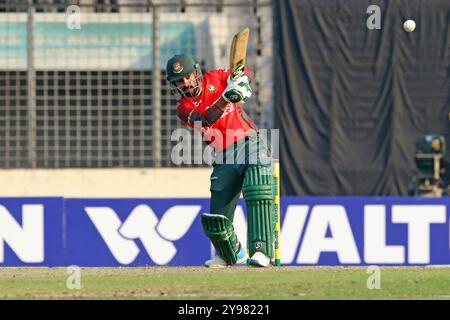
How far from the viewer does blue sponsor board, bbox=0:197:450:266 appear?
14.4 metres

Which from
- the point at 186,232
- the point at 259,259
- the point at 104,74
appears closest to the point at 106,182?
the point at 104,74

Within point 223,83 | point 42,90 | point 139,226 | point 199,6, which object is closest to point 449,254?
point 139,226

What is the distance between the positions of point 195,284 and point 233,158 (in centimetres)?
143

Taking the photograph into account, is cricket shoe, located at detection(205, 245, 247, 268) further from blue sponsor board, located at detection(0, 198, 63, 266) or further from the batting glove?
blue sponsor board, located at detection(0, 198, 63, 266)

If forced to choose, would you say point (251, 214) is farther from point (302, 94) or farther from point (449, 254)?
point (302, 94)

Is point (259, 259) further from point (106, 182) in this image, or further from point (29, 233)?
point (106, 182)

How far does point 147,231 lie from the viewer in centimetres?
1445

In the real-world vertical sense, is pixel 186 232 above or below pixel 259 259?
below

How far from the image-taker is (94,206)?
14.5 meters

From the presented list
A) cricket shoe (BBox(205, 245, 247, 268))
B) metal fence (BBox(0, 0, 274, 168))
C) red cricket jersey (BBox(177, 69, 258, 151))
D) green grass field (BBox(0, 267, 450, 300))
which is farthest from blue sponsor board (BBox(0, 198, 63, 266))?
metal fence (BBox(0, 0, 274, 168))

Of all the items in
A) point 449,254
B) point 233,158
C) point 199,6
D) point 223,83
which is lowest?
point 449,254

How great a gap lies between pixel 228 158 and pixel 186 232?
3.33m

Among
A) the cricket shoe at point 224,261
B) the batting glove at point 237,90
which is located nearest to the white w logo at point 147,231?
the cricket shoe at point 224,261
